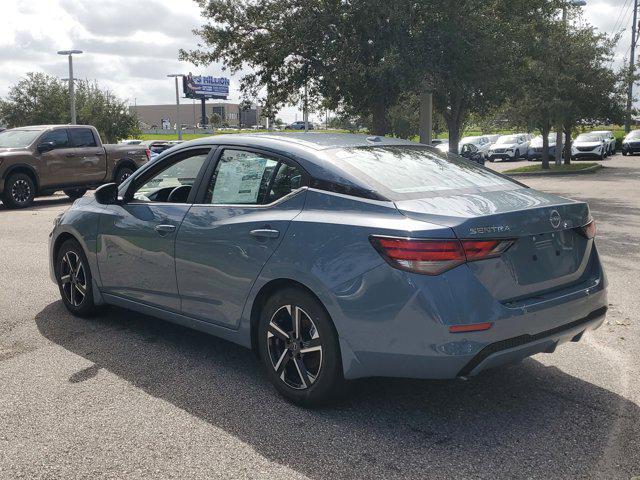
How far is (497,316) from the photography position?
135 inches

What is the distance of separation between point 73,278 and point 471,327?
3783mm

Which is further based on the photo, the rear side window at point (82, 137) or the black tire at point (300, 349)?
the rear side window at point (82, 137)

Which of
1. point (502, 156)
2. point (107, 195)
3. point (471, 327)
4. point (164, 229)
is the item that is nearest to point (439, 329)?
point (471, 327)

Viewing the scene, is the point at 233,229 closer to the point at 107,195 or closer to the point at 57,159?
the point at 107,195

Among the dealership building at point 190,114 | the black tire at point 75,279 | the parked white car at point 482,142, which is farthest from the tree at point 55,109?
the dealership building at point 190,114

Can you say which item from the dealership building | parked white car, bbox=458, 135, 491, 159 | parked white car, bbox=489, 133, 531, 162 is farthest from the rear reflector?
the dealership building

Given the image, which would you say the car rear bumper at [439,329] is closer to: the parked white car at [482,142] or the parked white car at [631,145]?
the parked white car at [482,142]

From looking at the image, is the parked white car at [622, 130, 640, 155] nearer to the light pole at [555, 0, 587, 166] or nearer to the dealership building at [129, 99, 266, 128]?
the light pole at [555, 0, 587, 166]

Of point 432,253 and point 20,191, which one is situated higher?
point 432,253

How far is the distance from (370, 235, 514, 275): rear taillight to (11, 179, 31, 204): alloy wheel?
46.8 feet

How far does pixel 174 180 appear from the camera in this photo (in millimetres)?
5188

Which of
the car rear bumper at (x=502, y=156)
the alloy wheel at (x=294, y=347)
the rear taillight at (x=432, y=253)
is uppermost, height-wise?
the car rear bumper at (x=502, y=156)

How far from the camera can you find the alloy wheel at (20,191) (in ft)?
51.5

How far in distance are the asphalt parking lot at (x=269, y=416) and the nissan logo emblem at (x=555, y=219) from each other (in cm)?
108
